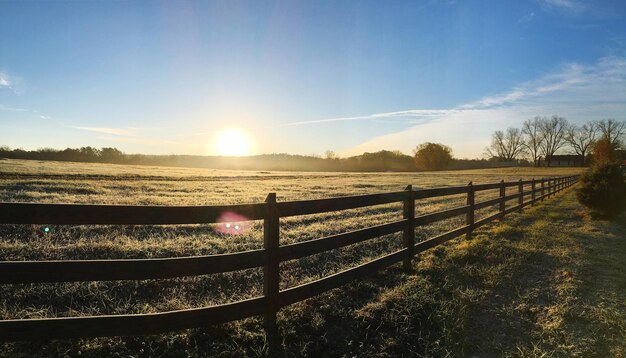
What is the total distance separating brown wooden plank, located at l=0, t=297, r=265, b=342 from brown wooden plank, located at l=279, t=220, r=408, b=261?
73 cm

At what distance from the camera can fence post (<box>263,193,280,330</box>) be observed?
14.1 ft

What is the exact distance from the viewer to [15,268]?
3.06m

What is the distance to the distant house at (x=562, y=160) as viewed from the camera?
11781cm

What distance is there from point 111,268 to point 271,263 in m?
1.64

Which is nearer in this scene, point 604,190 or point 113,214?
point 113,214

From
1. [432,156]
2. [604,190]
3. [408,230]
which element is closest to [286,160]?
[432,156]

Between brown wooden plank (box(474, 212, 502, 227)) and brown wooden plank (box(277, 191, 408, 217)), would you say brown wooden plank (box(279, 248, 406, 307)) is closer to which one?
brown wooden plank (box(277, 191, 408, 217))

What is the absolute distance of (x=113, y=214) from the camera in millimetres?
3408

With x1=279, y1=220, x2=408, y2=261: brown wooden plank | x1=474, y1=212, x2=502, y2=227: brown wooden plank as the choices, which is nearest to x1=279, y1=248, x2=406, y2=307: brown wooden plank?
x1=279, y1=220, x2=408, y2=261: brown wooden plank

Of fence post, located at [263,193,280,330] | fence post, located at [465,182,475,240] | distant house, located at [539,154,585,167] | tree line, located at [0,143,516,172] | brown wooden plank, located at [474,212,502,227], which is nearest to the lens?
fence post, located at [263,193,280,330]

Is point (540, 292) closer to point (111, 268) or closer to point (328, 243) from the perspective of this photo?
point (328, 243)

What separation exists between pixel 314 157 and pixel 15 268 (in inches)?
4147

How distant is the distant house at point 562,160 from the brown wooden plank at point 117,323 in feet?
443

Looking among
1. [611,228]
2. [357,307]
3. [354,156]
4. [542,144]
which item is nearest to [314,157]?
[354,156]
